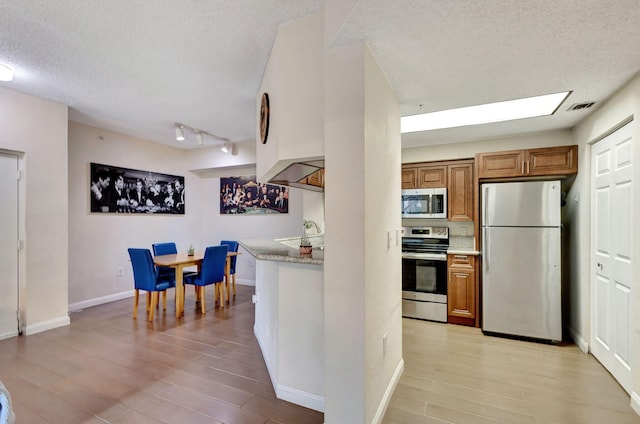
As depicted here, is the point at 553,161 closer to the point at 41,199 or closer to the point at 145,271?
the point at 145,271

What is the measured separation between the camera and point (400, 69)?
83.7 inches

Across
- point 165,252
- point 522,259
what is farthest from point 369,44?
point 165,252

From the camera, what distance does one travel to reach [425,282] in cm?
405

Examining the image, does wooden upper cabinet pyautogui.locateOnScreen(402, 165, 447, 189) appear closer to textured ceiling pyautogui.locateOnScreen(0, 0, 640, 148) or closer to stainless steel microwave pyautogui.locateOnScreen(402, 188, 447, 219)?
stainless steel microwave pyautogui.locateOnScreen(402, 188, 447, 219)

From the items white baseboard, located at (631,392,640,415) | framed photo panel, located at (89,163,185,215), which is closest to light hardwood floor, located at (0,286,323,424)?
framed photo panel, located at (89,163,185,215)

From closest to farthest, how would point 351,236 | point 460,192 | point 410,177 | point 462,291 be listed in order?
point 351,236, point 462,291, point 460,192, point 410,177

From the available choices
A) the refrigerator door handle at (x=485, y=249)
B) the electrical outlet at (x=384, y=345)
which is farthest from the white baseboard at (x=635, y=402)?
the electrical outlet at (x=384, y=345)

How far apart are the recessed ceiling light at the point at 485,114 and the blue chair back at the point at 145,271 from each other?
137 inches

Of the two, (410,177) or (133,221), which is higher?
(410,177)

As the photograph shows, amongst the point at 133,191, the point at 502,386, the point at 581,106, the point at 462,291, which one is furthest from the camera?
the point at 133,191

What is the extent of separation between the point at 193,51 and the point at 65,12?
0.82 m

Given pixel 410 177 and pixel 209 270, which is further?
pixel 410 177

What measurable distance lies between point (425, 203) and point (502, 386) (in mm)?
2363

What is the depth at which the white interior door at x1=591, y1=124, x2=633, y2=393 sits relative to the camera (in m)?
2.43
